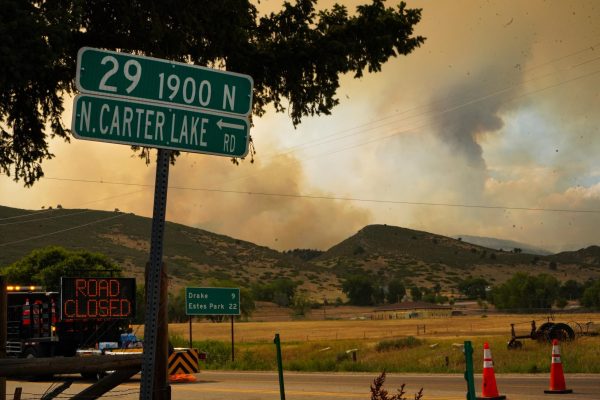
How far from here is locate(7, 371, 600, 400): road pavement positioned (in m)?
18.6

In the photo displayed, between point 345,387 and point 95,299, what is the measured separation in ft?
28.5

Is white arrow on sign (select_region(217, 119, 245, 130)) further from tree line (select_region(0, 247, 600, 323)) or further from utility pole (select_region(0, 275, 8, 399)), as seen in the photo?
tree line (select_region(0, 247, 600, 323))

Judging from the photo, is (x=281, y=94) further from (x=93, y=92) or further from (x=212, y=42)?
(x=93, y=92)

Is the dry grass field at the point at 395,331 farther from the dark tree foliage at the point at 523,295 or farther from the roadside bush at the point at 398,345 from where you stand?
the dark tree foliage at the point at 523,295

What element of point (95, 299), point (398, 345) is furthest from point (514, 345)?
point (95, 299)

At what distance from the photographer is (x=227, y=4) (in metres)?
15.9

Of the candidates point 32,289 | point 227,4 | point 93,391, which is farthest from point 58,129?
point 32,289

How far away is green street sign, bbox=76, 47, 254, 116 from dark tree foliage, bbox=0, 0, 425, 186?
901cm

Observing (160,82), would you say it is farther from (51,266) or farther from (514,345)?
(51,266)

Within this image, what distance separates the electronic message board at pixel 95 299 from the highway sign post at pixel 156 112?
20799 mm

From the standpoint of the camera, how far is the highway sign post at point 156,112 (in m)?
5.78

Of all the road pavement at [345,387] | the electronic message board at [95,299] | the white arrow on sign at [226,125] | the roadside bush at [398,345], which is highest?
the white arrow on sign at [226,125]

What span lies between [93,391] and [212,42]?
925cm

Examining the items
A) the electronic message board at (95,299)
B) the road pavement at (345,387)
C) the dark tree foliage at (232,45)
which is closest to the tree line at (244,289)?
the electronic message board at (95,299)
